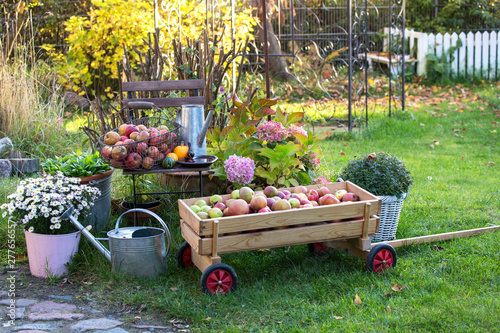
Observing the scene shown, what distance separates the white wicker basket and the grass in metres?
0.15

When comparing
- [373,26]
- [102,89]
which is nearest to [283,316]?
[102,89]

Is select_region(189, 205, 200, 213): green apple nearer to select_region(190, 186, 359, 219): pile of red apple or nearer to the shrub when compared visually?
select_region(190, 186, 359, 219): pile of red apple

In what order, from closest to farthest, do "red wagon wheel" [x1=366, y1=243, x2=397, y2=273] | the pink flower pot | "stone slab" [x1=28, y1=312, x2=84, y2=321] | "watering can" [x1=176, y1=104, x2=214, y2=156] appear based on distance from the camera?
"stone slab" [x1=28, y1=312, x2=84, y2=321]
"red wagon wheel" [x1=366, y1=243, x2=397, y2=273]
the pink flower pot
"watering can" [x1=176, y1=104, x2=214, y2=156]

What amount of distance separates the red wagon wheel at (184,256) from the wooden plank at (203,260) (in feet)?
0.31

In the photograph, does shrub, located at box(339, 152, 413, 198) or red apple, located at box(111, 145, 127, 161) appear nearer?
red apple, located at box(111, 145, 127, 161)

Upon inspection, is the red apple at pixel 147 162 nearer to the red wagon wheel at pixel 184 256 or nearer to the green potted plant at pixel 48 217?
the green potted plant at pixel 48 217

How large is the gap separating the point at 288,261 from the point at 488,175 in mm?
2874

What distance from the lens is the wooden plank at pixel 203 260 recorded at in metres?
2.93

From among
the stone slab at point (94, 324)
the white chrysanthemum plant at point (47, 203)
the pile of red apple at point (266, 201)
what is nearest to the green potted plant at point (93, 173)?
the white chrysanthemum plant at point (47, 203)

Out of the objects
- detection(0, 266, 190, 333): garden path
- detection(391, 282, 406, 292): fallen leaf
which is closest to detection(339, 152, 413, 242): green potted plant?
detection(391, 282, 406, 292): fallen leaf

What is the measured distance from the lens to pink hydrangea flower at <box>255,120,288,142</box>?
3.86 m

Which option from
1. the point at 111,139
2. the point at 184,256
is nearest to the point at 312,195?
the point at 184,256

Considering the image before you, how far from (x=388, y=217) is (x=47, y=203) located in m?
2.25

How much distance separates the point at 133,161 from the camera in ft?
11.2
